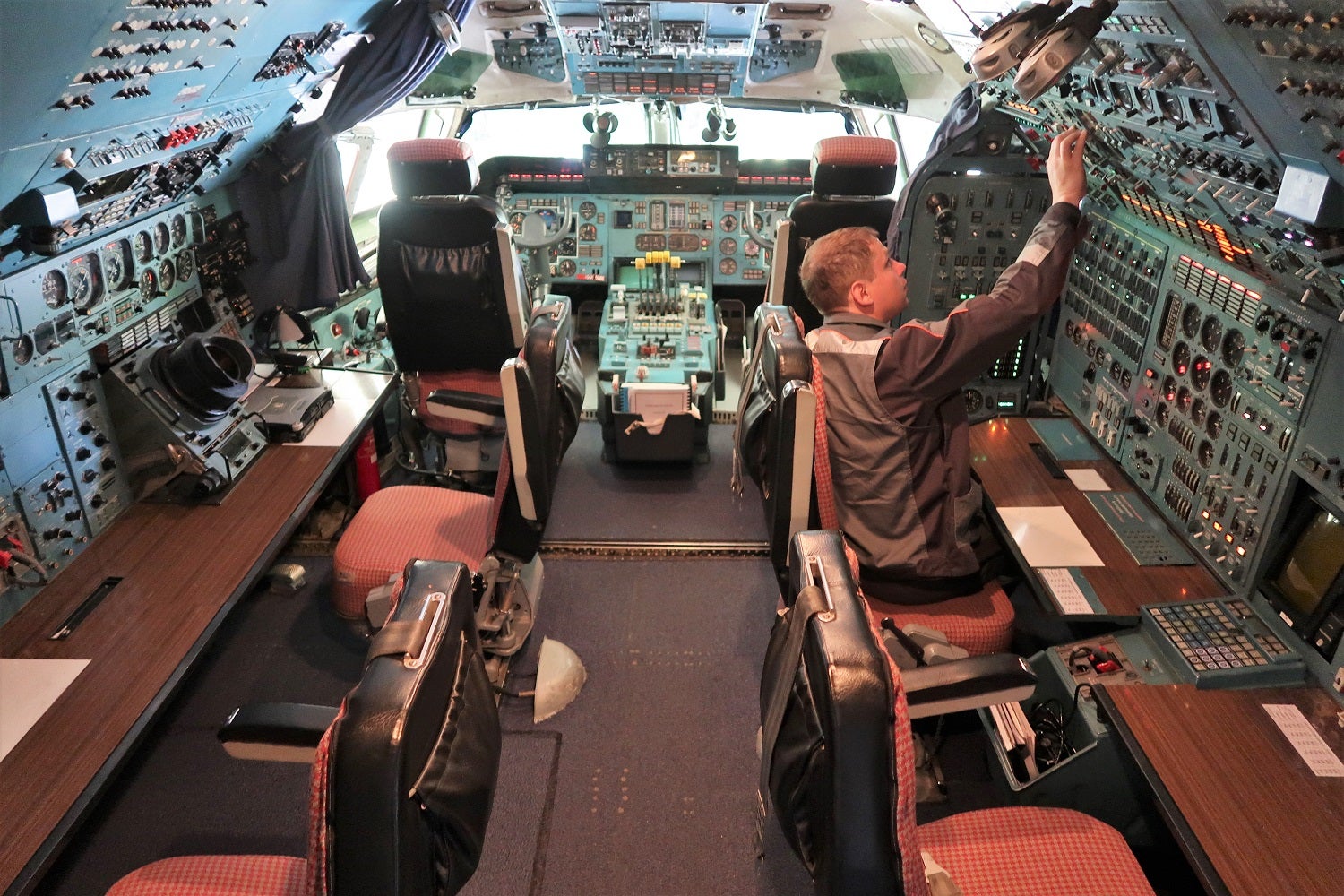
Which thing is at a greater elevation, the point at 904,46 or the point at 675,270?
the point at 904,46

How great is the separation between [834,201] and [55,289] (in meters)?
3.25

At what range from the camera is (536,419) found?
2689mm

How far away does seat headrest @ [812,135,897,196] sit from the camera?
4.13 meters

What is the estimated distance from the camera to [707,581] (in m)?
3.79

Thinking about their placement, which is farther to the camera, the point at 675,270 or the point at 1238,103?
the point at 675,270

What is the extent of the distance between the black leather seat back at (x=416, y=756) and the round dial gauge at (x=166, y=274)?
8.84 feet

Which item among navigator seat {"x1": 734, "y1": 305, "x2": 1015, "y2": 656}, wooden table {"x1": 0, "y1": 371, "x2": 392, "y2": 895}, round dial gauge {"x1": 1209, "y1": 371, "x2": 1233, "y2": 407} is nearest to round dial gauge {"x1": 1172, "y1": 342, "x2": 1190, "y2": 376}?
round dial gauge {"x1": 1209, "y1": 371, "x2": 1233, "y2": 407}

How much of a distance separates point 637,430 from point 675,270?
1.64 m

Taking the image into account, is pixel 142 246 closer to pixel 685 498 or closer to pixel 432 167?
pixel 432 167

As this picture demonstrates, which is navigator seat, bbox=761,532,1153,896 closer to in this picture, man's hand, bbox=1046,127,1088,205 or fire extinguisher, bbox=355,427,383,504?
man's hand, bbox=1046,127,1088,205

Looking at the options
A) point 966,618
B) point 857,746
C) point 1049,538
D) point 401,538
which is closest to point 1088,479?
point 1049,538

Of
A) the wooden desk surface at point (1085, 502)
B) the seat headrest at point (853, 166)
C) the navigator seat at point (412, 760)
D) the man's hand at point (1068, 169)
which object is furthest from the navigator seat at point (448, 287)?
the navigator seat at point (412, 760)

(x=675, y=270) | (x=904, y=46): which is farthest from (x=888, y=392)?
(x=675, y=270)

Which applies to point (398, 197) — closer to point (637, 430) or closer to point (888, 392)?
point (637, 430)
